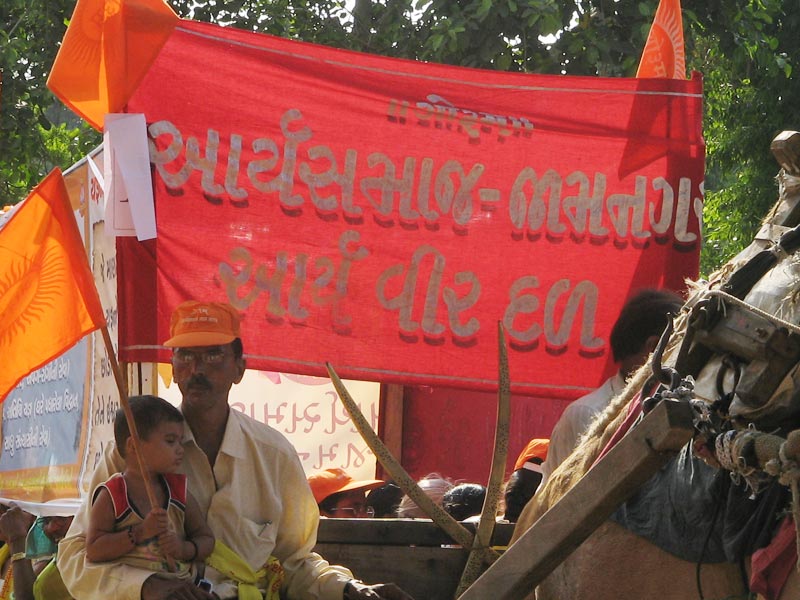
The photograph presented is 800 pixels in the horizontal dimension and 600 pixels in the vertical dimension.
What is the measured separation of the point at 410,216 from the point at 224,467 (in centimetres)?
167

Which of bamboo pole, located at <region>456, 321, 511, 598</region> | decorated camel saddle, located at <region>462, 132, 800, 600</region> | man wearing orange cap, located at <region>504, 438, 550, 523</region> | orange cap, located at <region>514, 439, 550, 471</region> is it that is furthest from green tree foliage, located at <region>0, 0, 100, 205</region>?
decorated camel saddle, located at <region>462, 132, 800, 600</region>

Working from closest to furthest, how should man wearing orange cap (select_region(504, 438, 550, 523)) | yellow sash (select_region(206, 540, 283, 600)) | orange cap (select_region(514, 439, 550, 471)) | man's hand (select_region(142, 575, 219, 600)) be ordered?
man's hand (select_region(142, 575, 219, 600))
yellow sash (select_region(206, 540, 283, 600))
man wearing orange cap (select_region(504, 438, 550, 523))
orange cap (select_region(514, 439, 550, 471))

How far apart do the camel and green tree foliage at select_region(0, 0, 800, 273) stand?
5.99 meters

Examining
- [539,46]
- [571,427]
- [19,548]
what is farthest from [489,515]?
[539,46]

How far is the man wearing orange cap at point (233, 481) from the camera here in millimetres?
3822

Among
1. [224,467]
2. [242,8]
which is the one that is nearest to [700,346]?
[224,467]

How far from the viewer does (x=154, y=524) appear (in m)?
3.57

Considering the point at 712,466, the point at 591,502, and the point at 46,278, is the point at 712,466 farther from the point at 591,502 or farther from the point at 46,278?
the point at 46,278

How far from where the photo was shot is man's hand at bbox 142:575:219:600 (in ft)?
11.5

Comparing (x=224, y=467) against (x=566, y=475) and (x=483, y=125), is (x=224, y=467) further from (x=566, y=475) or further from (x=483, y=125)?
(x=483, y=125)

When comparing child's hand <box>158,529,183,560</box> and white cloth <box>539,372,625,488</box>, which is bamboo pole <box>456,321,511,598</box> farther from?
child's hand <box>158,529,183,560</box>

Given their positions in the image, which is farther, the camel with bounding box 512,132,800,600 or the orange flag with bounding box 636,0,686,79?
the orange flag with bounding box 636,0,686,79

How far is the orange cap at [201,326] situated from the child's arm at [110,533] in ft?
1.98

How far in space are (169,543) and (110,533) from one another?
0.18 metres
